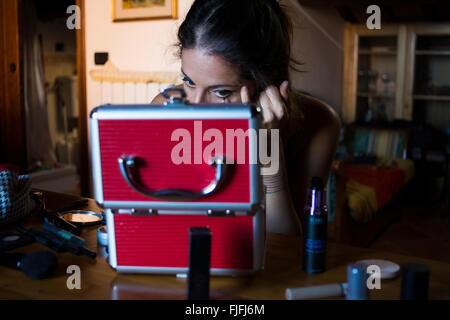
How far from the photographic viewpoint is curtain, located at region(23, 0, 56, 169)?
416 cm

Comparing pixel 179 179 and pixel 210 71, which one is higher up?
pixel 210 71

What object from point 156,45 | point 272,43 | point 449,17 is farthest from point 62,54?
point 272,43

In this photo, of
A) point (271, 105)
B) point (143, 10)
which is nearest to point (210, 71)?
point (271, 105)

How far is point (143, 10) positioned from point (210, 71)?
2392 millimetres

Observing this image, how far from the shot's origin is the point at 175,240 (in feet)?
2.52

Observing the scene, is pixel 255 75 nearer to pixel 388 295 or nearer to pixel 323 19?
pixel 388 295

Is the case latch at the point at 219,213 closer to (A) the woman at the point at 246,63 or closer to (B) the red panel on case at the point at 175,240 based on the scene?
(B) the red panel on case at the point at 175,240

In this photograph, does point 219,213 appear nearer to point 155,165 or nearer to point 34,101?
point 155,165

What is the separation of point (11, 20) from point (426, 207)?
12.0ft

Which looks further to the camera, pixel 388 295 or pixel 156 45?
pixel 156 45

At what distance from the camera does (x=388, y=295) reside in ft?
2.38

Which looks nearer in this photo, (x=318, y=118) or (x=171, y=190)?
(x=171, y=190)

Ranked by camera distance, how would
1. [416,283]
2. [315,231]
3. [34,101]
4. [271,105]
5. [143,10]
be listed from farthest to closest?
[34,101]
[143,10]
[271,105]
[315,231]
[416,283]

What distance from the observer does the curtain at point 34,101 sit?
164 inches
